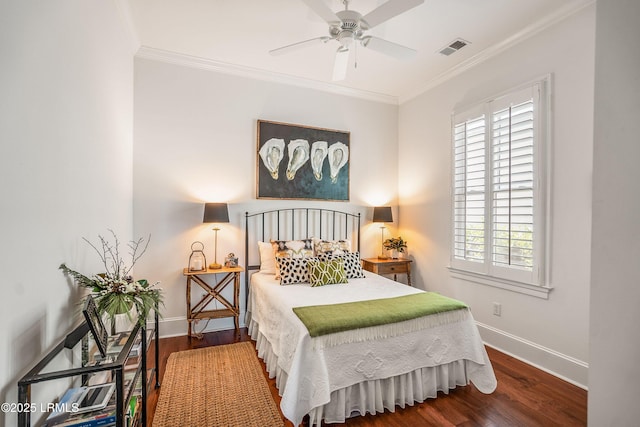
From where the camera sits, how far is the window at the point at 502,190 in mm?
2668

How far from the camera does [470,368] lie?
2312 millimetres

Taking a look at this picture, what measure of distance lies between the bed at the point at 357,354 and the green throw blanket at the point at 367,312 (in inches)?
0.8

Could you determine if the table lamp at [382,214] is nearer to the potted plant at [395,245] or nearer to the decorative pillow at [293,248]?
the potted plant at [395,245]

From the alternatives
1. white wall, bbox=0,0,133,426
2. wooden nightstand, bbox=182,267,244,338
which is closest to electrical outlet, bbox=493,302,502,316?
wooden nightstand, bbox=182,267,244,338

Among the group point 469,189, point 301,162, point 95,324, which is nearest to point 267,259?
point 301,162

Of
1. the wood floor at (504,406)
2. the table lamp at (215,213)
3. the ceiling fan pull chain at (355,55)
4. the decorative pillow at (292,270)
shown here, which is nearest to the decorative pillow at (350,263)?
the decorative pillow at (292,270)

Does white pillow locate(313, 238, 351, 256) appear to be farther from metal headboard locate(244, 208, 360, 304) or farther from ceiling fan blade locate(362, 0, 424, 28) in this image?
ceiling fan blade locate(362, 0, 424, 28)

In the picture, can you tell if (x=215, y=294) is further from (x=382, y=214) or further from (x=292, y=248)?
(x=382, y=214)

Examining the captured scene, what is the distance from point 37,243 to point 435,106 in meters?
4.01

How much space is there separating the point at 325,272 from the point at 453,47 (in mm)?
2615

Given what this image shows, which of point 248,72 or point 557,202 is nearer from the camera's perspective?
point 557,202

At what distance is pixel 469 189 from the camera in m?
3.34

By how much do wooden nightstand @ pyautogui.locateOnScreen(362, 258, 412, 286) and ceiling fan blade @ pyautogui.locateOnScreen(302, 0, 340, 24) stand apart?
277 centimetres

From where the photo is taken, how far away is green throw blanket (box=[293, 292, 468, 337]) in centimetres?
196
